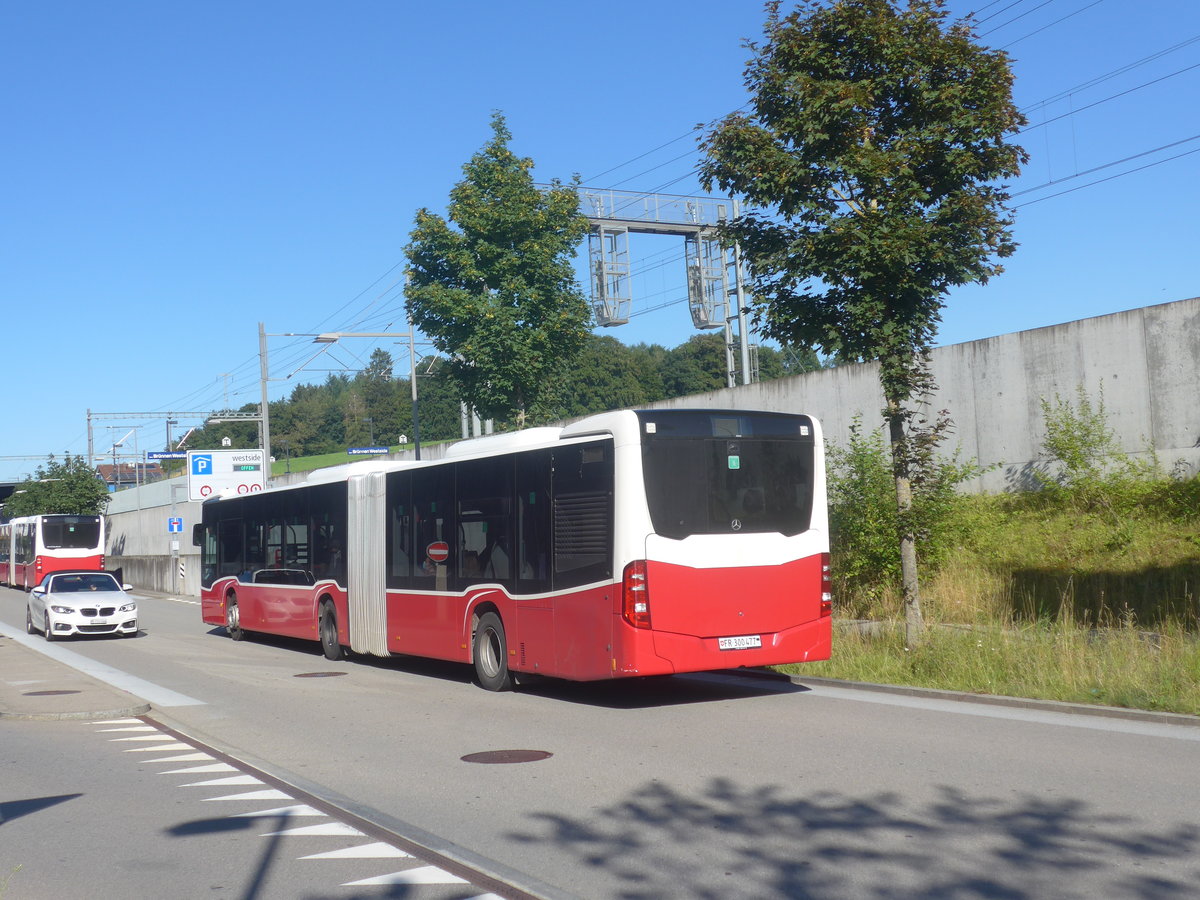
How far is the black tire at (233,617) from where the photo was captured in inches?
987

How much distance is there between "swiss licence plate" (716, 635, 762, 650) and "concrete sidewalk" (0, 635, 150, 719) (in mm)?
6775

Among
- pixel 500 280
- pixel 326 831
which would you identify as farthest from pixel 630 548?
pixel 500 280

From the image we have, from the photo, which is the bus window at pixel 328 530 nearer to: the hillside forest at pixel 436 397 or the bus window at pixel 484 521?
the bus window at pixel 484 521

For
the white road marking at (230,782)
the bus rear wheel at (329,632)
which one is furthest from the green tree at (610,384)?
the white road marking at (230,782)

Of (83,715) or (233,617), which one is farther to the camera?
(233,617)

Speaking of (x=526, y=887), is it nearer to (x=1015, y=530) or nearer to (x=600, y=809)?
(x=600, y=809)

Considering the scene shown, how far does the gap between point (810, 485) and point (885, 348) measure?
2373mm

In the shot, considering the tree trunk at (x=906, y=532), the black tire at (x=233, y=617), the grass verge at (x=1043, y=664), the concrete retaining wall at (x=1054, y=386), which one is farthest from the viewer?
→ the black tire at (x=233, y=617)

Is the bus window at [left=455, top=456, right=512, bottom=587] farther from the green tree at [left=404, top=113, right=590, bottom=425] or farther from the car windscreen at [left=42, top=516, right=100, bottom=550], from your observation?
the car windscreen at [left=42, top=516, right=100, bottom=550]

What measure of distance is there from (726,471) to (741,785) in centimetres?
491

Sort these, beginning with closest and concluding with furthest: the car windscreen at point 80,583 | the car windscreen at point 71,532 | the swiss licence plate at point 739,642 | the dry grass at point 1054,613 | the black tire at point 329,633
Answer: the dry grass at point 1054,613
the swiss licence plate at point 739,642
the black tire at point 329,633
the car windscreen at point 80,583
the car windscreen at point 71,532

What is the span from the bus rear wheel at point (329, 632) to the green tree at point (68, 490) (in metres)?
62.4

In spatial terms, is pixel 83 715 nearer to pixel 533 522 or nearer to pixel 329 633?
pixel 533 522

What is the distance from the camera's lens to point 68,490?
77688mm
